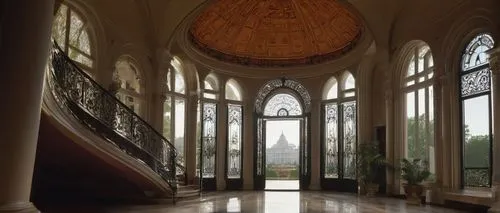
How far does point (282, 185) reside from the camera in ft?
59.9

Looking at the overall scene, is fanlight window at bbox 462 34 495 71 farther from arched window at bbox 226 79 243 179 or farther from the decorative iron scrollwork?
arched window at bbox 226 79 243 179

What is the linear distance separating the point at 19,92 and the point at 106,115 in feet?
14.8

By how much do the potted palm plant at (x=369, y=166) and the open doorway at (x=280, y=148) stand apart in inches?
145

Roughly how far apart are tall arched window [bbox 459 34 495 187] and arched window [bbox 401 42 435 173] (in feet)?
4.86

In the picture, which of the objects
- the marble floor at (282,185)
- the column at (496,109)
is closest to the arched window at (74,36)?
the column at (496,109)

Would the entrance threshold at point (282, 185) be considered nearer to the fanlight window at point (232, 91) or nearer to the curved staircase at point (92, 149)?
the fanlight window at point (232, 91)

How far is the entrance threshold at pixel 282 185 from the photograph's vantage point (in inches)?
689

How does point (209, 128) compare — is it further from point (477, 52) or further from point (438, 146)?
point (477, 52)

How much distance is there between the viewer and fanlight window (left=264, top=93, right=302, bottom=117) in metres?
18.0

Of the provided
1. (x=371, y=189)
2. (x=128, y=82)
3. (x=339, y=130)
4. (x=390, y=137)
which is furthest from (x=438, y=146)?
(x=128, y=82)

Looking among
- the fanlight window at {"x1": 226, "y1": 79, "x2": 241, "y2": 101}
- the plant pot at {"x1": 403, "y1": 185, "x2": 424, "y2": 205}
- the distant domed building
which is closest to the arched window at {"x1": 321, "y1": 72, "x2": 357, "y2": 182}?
the distant domed building

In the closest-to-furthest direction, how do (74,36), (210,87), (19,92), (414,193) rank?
(19,92), (74,36), (414,193), (210,87)

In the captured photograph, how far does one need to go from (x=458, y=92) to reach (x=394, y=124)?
10.0 ft

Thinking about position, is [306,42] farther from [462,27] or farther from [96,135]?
[96,135]
